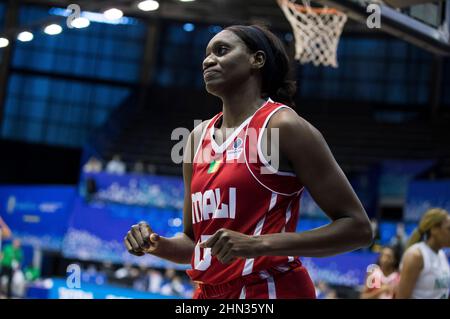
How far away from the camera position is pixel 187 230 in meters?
2.53

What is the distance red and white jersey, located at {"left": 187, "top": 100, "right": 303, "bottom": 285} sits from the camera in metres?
2.11

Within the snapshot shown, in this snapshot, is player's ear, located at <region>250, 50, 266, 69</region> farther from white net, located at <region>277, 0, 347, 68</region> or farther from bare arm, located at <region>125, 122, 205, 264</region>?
white net, located at <region>277, 0, 347, 68</region>

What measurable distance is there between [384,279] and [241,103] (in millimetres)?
4074

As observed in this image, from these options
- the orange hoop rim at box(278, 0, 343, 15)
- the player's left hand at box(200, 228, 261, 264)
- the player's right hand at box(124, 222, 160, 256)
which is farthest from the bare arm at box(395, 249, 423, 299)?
the orange hoop rim at box(278, 0, 343, 15)

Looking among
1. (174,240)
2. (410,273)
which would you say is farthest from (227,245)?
(410,273)

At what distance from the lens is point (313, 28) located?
28.6 feet

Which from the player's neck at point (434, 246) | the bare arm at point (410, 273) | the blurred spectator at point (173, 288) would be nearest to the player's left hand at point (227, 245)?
the bare arm at point (410, 273)

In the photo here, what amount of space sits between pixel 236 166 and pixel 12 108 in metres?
23.7

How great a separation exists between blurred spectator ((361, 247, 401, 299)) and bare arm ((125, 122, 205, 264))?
3.27 m

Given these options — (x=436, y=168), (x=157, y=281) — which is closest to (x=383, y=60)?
(x=436, y=168)

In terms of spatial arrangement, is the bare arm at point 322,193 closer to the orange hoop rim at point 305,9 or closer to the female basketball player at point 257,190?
the female basketball player at point 257,190

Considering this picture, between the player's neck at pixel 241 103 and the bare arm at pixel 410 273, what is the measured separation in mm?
2668

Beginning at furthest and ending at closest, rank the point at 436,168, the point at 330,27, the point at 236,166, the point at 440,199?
the point at 436,168
the point at 440,199
the point at 330,27
the point at 236,166

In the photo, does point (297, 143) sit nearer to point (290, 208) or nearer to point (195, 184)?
point (290, 208)
